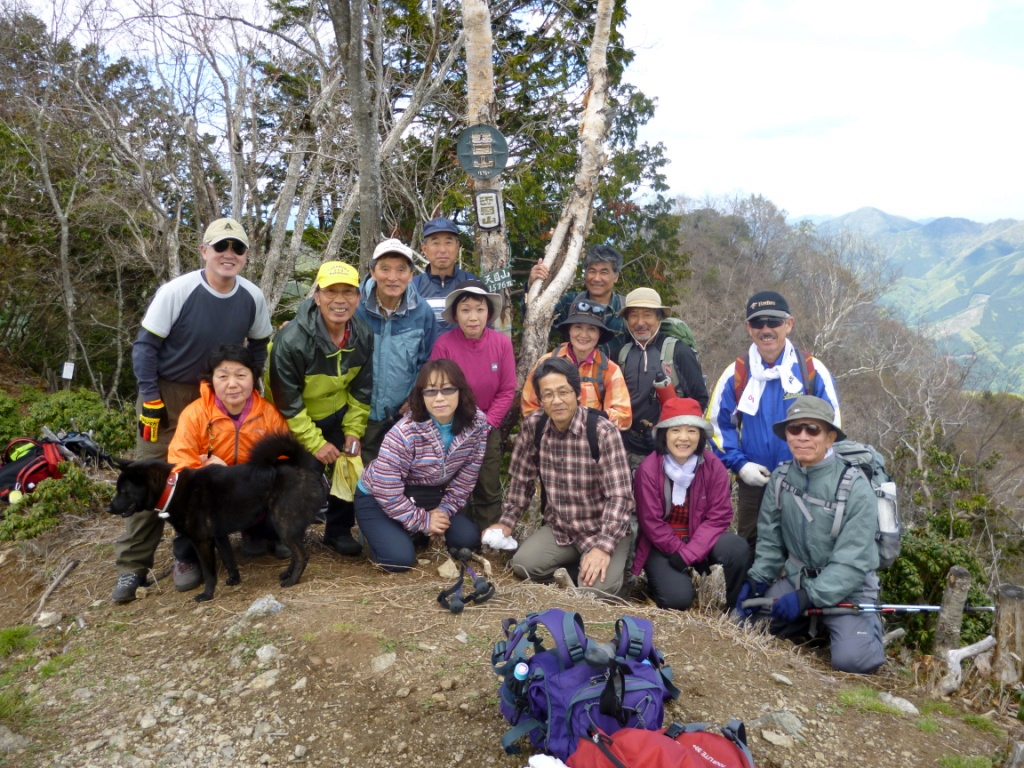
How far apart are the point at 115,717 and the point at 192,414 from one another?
1.72 metres

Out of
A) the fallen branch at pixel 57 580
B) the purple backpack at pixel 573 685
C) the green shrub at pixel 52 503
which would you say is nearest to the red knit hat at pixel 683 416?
the purple backpack at pixel 573 685

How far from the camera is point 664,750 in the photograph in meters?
2.08

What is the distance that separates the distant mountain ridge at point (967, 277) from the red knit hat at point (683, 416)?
6794 centimetres

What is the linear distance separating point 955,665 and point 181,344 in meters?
5.26

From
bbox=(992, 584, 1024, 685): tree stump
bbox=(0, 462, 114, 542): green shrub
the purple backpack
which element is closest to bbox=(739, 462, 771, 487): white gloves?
bbox=(992, 584, 1024, 685): tree stump

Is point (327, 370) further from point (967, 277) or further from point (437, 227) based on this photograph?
point (967, 277)

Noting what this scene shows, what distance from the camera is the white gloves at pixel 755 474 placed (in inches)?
187

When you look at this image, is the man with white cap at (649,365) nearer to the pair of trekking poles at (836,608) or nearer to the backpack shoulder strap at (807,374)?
the backpack shoulder strap at (807,374)

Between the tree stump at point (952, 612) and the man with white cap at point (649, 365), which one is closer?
the tree stump at point (952, 612)

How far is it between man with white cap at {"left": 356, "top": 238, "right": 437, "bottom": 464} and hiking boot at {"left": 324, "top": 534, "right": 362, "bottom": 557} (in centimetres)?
94

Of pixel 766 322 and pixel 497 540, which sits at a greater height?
pixel 766 322

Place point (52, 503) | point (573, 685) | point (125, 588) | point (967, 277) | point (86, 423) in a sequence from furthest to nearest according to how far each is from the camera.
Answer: point (967, 277)
point (86, 423)
point (52, 503)
point (125, 588)
point (573, 685)

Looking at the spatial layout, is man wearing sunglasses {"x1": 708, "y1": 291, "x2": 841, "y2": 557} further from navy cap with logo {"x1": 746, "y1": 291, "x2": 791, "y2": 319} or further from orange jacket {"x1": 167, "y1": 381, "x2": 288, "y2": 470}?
orange jacket {"x1": 167, "y1": 381, "x2": 288, "y2": 470}

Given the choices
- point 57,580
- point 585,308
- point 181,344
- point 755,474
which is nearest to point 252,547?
point 57,580
